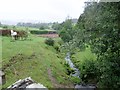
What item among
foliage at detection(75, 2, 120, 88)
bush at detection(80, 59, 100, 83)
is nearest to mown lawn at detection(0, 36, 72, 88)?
bush at detection(80, 59, 100, 83)

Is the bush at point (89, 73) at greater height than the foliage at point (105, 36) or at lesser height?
lesser

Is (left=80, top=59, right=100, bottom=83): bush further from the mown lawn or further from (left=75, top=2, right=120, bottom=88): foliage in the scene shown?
(left=75, top=2, right=120, bottom=88): foliage

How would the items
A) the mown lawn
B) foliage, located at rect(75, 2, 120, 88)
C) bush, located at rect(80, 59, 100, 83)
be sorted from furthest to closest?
bush, located at rect(80, 59, 100, 83) < the mown lawn < foliage, located at rect(75, 2, 120, 88)

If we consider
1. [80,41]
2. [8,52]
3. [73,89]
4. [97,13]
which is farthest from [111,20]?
[8,52]

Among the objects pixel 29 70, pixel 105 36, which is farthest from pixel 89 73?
pixel 105 36

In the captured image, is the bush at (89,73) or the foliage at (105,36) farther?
the bush at (89,73)

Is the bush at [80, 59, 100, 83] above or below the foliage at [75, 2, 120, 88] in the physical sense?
below

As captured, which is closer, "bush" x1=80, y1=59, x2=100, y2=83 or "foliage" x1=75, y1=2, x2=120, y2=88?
"foliage" x1=75, y1=2, x2=120, y2=88

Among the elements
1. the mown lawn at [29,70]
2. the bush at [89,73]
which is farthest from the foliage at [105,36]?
the bush at [89,73]

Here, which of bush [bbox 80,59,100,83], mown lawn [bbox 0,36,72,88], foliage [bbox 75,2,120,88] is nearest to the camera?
foliage [bbox 75,2,120,88]

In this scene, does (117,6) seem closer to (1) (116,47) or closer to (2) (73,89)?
(1) (116,47)

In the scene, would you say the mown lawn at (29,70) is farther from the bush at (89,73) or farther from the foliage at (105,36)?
the foliage at (105,36)

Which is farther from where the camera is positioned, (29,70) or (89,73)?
(89,73)

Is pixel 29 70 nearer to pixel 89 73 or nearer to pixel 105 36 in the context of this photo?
pixel 89 73
